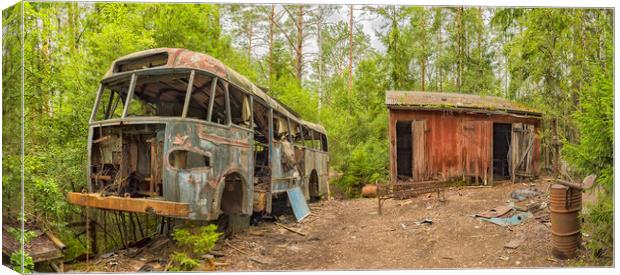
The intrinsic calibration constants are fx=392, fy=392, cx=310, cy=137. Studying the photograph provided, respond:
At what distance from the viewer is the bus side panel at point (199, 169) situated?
15.2 feet

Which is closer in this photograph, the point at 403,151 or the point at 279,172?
the point at 279,172

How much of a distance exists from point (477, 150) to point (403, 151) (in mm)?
1927

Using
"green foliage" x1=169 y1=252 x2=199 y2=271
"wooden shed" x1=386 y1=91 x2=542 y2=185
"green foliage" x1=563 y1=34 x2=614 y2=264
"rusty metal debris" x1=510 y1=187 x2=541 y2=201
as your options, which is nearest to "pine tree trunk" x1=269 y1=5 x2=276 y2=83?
"wooden shed" x1=386 y1=91 x2=542 y2=185

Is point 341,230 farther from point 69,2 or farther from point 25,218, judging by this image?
point 69,2

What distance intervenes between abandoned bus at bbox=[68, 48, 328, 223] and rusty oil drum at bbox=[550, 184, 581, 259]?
13.7 feet

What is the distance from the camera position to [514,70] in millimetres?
6773

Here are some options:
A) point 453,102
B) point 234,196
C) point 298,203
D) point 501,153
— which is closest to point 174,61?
point 234,196

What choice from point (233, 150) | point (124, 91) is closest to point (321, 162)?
point (233, 150)

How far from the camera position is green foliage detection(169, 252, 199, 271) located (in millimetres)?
4914

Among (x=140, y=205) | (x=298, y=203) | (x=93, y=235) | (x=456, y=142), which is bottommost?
(x=93, y=235)

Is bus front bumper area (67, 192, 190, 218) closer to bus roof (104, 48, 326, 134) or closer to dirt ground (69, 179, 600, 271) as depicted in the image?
dirt ground (69, 179, 600, 271)

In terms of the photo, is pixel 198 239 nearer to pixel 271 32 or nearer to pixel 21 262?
pixel 21 262

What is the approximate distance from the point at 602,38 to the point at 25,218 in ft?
27.0

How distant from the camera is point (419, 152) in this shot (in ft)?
34.0
